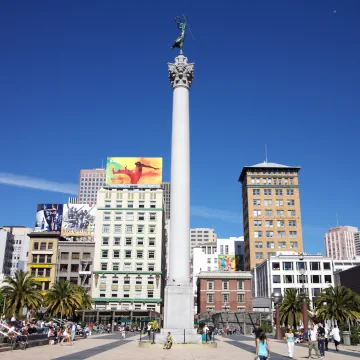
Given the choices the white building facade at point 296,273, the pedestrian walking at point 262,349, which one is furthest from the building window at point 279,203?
the pedestrian walking at point 262,349

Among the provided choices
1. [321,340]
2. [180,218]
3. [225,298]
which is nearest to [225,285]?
[225,298]

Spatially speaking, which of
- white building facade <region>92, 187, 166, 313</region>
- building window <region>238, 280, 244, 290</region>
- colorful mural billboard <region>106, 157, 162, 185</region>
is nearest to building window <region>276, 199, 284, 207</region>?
building window <region>238, 280, 244, 290</region>

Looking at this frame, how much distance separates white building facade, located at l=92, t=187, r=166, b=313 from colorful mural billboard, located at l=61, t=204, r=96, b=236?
1898 centimetres

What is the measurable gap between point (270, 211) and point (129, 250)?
46854mm

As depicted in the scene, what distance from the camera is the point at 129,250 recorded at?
101m

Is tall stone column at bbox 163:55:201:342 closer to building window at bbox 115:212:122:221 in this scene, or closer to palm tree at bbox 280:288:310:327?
palm tree at bbox 280:288:310:327

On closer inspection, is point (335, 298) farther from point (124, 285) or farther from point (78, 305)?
point (124, 285)

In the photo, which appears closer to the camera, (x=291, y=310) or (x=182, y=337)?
(x=182, y=337)

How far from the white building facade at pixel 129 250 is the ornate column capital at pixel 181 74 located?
59.1m

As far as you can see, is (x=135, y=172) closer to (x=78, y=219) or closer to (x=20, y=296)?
(x=78, y=219)

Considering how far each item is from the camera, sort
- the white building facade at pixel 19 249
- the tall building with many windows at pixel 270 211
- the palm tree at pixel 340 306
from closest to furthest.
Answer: the palm tree at pixel 340 306 → the tall building with many windows at pixel 270 211 → the white building facade at pixel 19 249

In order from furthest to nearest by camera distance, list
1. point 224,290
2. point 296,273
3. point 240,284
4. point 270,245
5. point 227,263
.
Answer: point 227,263
point 270,245
point 224,290
point 240,284
point 296,273

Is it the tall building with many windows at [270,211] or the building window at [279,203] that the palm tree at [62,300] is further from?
the building window at [279,203]

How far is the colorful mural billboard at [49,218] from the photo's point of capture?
120981 millimetres
